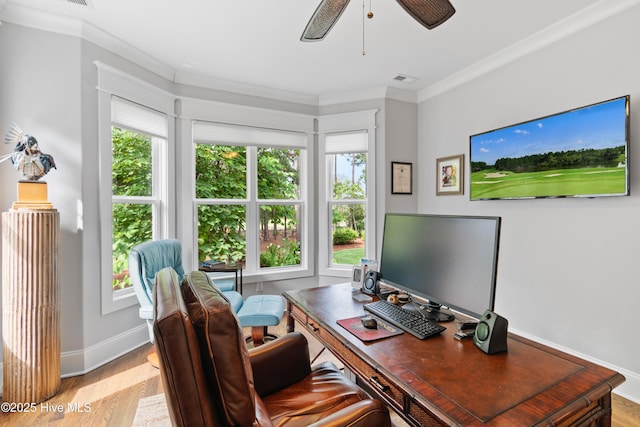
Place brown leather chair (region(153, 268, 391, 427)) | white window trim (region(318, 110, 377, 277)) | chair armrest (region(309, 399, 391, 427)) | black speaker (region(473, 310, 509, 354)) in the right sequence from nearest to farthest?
brown leather chair (region(153, 268, 391, 427)), chair armrest (region(309, 399, 391, 427)), black speaker (region(473, 310, 509, 354)), white window trim (region(318, 110, 377, 277))

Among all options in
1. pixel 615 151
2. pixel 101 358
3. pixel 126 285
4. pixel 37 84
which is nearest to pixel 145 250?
pixel 126 285

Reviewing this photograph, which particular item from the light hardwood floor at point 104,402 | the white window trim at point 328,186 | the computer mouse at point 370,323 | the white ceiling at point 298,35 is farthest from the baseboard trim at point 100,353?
the white ceiling at point 298,35

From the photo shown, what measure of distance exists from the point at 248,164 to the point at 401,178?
185 centimetres

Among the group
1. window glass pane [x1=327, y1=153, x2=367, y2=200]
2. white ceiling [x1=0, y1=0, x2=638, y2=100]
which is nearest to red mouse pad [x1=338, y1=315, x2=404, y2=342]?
white ceiling [x1=0, y1=0, x2=638, y2=100]

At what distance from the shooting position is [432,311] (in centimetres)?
157

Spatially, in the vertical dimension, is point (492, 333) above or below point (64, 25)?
below

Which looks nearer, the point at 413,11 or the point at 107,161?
the point at 413,11

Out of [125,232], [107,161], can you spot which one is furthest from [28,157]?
[125,232]

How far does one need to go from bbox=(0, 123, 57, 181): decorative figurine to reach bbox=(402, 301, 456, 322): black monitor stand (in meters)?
2.52

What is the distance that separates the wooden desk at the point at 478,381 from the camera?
2.82ft

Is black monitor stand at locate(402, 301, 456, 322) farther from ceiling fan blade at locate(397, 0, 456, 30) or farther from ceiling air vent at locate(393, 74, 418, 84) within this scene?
ceiling air vent at locate(393, 74, 418, 84)

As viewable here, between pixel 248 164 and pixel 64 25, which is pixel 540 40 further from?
pixel 64 25

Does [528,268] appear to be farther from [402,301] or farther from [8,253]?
[8,253]

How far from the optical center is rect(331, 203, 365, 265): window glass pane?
154 inches
